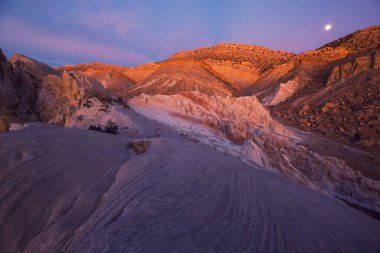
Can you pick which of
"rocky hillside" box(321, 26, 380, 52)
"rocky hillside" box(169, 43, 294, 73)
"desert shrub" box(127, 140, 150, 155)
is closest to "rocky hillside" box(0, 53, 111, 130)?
"desert shrub" box(127, 140, 150, 155)

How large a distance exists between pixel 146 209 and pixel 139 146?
221 centimetres

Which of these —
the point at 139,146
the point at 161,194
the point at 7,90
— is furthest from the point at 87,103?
the point at 7,90

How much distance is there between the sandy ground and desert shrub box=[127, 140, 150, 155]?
49cm

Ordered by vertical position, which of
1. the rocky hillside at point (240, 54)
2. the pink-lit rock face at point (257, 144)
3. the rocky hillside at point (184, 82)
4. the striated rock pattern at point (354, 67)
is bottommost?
the pink-lit rock face at point (257, 144)

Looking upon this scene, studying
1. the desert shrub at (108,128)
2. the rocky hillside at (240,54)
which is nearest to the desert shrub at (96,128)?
the desert shrub at (108,128)

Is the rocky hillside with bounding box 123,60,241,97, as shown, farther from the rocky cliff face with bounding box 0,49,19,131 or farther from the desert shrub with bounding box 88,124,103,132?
the desert shrub with bounding box 88,124,103,132

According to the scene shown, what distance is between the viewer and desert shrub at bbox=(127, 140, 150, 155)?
4.34 metres

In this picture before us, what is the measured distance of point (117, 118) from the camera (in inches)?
302

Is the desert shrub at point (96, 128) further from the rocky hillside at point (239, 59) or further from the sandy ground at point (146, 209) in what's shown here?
the rocky hillside at point (239, 59)

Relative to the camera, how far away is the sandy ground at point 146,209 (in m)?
2.02

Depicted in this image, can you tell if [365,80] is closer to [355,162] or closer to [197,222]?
[355,162]

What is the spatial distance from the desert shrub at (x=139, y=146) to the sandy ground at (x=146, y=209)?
1.60 feet

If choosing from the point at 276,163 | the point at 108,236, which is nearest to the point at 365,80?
the point at 276,163

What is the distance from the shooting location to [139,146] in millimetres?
4484
